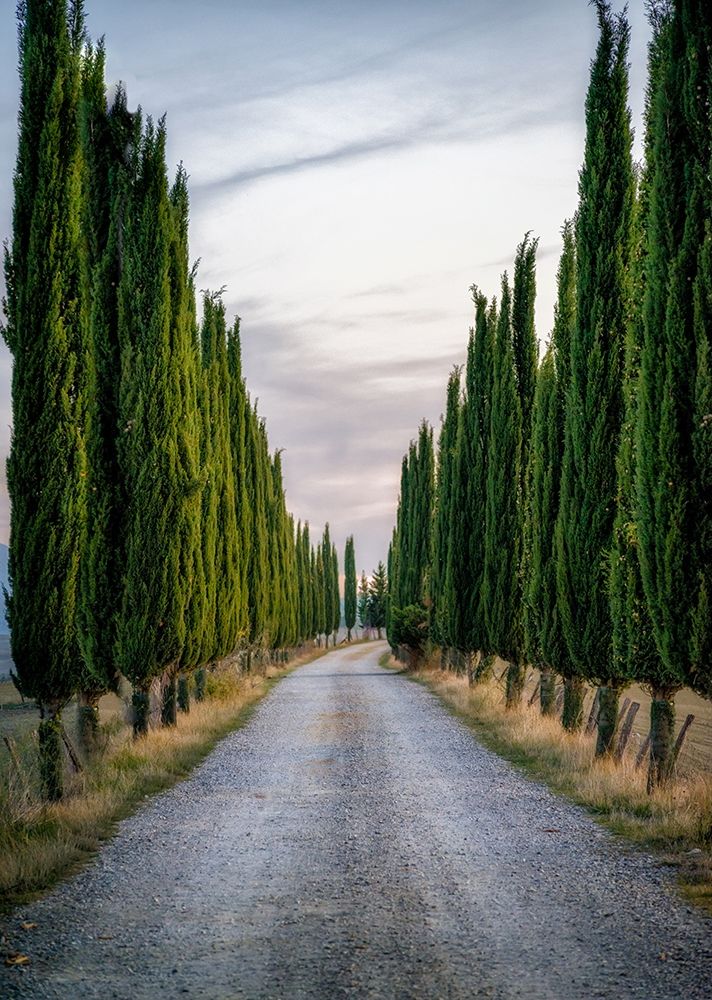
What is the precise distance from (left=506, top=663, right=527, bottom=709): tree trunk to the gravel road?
7760mm

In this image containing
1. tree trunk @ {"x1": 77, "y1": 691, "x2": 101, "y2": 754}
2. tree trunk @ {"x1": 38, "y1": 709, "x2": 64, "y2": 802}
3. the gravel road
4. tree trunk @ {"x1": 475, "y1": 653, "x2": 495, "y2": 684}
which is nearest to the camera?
the gravel road

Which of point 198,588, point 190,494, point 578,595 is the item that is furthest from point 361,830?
point 198,588

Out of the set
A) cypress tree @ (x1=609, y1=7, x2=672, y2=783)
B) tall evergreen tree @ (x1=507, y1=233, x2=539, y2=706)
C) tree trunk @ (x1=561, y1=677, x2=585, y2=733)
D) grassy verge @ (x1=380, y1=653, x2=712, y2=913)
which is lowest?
grassy verge @ (x1=380, y1=653, x2=712, y2=913)

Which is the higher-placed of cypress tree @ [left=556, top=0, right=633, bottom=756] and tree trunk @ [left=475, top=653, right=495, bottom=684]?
cypress tree @ [left=556, top=0, right=633, bottom=756]

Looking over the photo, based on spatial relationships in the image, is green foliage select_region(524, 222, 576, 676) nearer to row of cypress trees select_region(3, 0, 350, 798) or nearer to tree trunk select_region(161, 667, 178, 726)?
row of cypress trees select_region(3, 0, 350, 798)

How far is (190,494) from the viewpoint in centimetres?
1382

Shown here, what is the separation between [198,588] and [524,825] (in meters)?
8.35

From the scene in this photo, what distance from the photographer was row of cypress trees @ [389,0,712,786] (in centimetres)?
800

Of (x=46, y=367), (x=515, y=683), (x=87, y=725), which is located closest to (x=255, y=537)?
(x=515, y=683)

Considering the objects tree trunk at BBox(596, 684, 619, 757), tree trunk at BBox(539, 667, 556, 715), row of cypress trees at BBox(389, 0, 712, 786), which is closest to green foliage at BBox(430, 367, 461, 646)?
row of cypress trees at BBox(389, 0, 712, 786)

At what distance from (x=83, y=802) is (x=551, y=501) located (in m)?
8.53

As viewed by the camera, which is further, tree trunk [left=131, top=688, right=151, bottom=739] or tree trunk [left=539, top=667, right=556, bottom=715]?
tree trunk [left=539, top=667, right=556, bottom=715]

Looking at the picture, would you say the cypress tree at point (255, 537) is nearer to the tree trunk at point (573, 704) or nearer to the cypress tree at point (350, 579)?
the tree trunk at point (573, 704)

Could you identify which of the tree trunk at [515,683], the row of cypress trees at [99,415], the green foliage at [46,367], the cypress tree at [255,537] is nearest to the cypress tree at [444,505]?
the cypress tree at [255,537]
